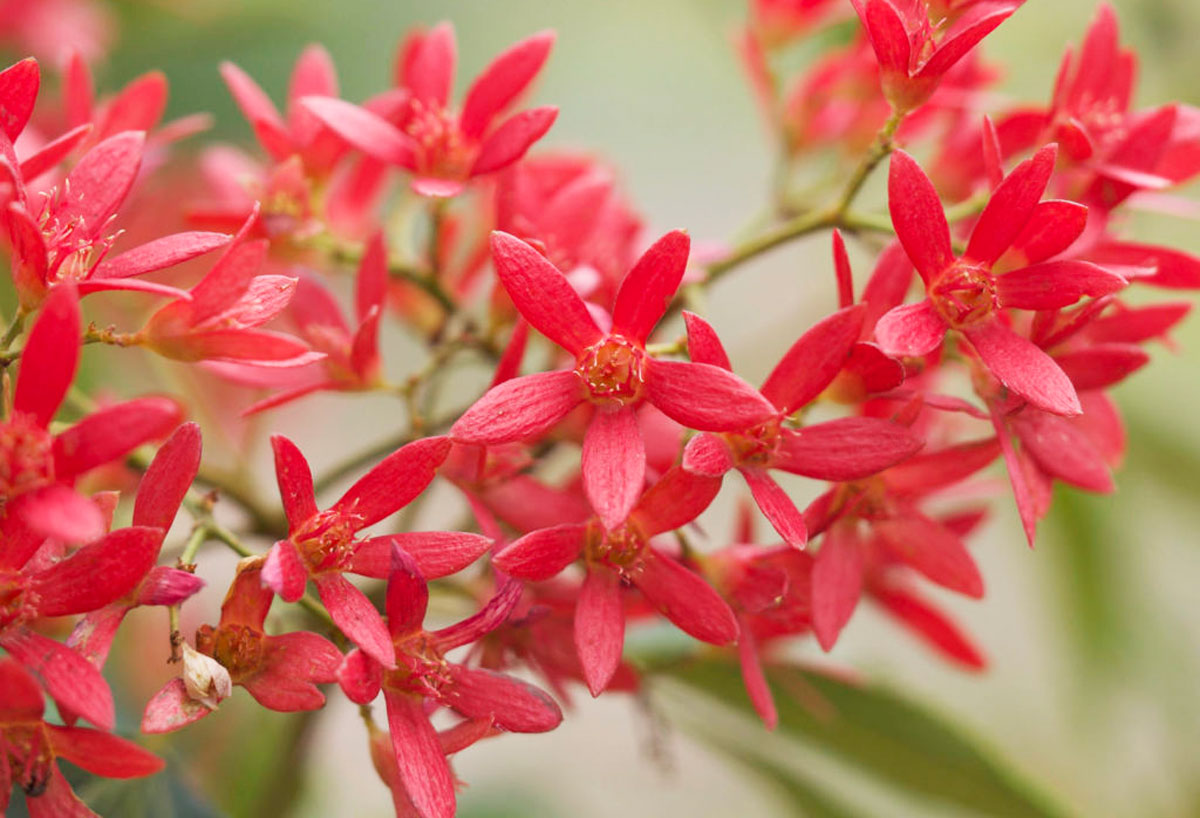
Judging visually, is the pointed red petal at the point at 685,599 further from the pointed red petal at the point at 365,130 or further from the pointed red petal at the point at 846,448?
the pointed red petal at the point at 365,130

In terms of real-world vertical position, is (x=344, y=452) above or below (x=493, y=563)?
below

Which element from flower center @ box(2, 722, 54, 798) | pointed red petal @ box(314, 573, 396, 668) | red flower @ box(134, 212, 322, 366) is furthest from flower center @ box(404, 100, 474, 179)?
flower center @ box(2, 722, 54, 798)

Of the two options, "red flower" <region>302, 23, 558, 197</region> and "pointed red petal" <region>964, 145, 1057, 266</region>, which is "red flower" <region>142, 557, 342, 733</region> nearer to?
"red flower" <region>302, 23, 558, 197</region>

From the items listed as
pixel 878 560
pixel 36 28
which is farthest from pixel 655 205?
pixel 878 560

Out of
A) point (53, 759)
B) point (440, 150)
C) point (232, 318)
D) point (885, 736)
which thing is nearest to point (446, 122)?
point (440, 150)

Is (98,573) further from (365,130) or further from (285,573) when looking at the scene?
(365,130)

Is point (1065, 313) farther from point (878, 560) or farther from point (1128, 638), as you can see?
point (1128, 638)
